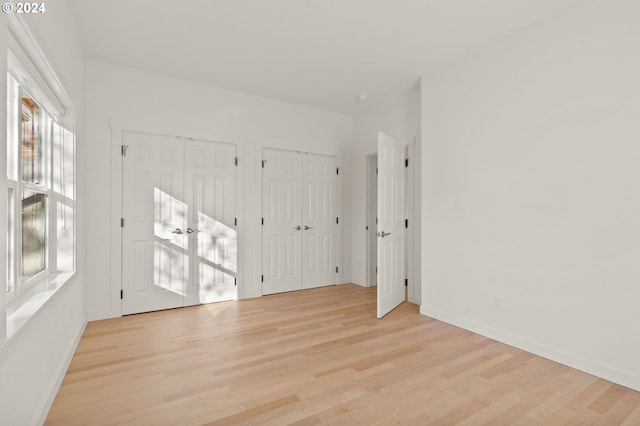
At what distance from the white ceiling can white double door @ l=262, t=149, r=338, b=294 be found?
127cm

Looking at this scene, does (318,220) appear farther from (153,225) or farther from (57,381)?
(57,381)

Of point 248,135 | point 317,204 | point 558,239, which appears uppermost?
point 248,135

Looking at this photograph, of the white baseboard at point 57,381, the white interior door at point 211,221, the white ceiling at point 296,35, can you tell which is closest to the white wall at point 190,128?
the white interior door at point 211,221

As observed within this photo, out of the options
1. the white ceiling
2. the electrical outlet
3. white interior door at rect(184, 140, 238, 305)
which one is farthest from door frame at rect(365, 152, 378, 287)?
the electrical outlet

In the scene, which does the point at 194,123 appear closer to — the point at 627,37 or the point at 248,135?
the point at 248,135

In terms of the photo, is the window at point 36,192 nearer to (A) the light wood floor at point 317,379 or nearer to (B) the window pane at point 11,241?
Answer: (B) the window pane at point 11,241

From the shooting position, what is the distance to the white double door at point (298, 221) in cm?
481

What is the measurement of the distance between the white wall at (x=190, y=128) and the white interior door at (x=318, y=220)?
0.22 meters

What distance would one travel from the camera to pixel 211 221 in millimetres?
4309

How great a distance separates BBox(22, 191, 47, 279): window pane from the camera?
212 cm

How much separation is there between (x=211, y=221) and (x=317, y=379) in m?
2.58

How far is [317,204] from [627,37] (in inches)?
148

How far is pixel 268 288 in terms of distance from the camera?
4797 mm

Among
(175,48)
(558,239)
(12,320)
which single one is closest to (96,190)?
(175,48)
